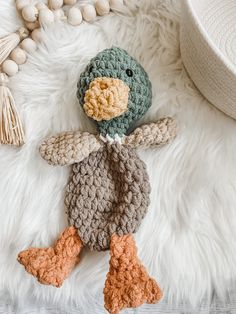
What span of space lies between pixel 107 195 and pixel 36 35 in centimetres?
28

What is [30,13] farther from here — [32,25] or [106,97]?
[106,97]

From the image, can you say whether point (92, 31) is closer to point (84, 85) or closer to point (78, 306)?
point (84, 85)

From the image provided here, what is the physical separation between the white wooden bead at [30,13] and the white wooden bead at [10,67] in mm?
73

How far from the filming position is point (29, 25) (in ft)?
2.65

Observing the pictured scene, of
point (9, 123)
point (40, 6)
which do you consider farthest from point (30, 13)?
point (9, 123)

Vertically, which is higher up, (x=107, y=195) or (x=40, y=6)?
(x=40, y=6)

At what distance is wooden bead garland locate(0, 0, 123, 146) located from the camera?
77 centimetres

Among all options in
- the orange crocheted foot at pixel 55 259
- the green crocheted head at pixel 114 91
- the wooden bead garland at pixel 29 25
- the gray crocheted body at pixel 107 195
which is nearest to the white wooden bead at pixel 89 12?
the wooden bead garland at pixel 29 25

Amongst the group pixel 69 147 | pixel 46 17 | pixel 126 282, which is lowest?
pixel 126 282

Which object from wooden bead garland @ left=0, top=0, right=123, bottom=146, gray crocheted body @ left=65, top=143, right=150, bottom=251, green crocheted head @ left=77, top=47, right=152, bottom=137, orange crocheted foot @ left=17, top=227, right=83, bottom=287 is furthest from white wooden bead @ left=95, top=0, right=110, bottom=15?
orange crocheted foot @ left=17, top=227, right=83, bottom=287

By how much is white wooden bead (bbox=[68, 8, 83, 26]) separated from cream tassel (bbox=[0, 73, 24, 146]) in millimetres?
146

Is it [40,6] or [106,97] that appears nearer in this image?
[106,97]

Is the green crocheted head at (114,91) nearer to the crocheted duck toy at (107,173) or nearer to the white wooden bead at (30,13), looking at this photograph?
the crocheted duck toy at (107,173)

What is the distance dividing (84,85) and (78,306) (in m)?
0.32
